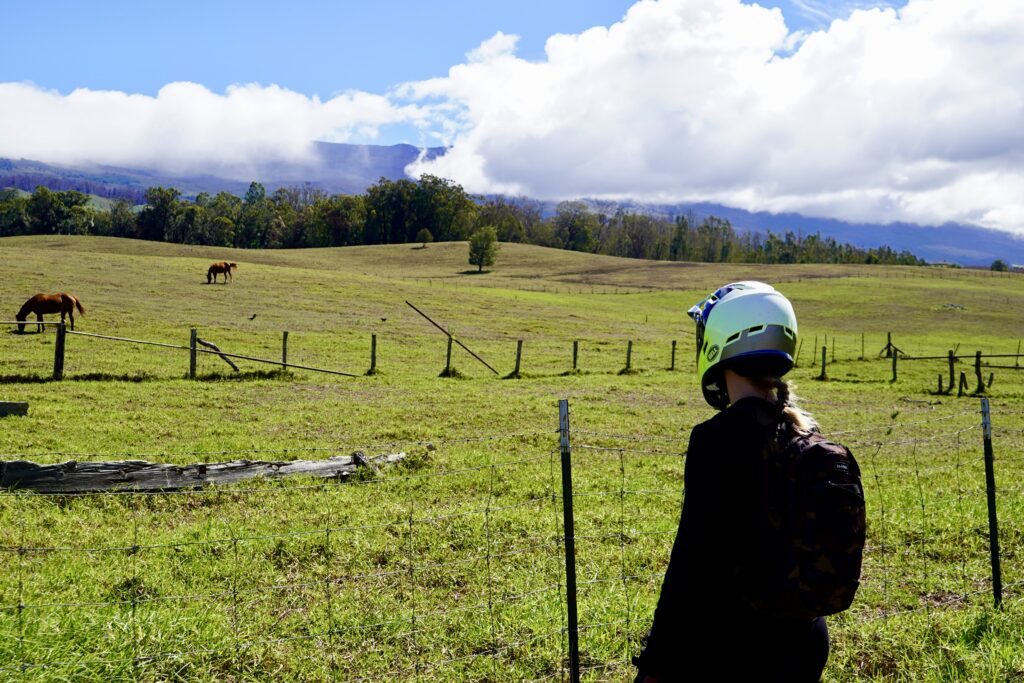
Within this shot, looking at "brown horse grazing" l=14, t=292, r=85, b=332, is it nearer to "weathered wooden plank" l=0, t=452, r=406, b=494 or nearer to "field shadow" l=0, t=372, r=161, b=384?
"field shadow" l=0, t=372, r=161, b=384

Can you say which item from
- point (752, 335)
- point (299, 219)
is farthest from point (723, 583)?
point (299, 219)

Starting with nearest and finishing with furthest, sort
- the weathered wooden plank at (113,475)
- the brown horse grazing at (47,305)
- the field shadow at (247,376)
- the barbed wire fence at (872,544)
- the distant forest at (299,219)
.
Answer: the barbed wire fence at (872,544) → the weathered wooden plank at (113,475) → the field shadow at (247,376) → the brown horse grazing at (47,305) → the distant forest at (299,219)

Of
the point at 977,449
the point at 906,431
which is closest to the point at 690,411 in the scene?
the point at 906,431

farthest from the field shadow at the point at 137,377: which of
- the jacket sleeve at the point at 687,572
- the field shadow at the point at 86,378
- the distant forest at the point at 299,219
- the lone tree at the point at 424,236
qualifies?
the distant forest at the point at 299,219

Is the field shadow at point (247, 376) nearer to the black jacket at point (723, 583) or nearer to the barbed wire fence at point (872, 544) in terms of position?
the barbed wire fence at point (872, 544)

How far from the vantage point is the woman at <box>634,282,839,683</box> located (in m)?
2.69

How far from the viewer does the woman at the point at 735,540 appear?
2.69m

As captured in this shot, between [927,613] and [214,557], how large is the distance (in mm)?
7028

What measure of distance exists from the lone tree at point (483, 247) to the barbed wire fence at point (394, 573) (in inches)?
3179

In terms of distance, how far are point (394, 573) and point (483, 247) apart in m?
86.5

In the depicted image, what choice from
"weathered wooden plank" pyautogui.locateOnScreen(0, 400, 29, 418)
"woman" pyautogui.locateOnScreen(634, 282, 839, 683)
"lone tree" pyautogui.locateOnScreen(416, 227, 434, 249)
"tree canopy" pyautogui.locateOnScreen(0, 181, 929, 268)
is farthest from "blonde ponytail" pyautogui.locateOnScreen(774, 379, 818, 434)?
"tree canopy" pyautogui.locateOnScreen(0, 181, 929, 268)

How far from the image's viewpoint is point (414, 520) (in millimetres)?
8062

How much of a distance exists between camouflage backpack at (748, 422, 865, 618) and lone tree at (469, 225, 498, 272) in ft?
294

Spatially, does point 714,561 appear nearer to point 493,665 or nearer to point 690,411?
point 493,665
